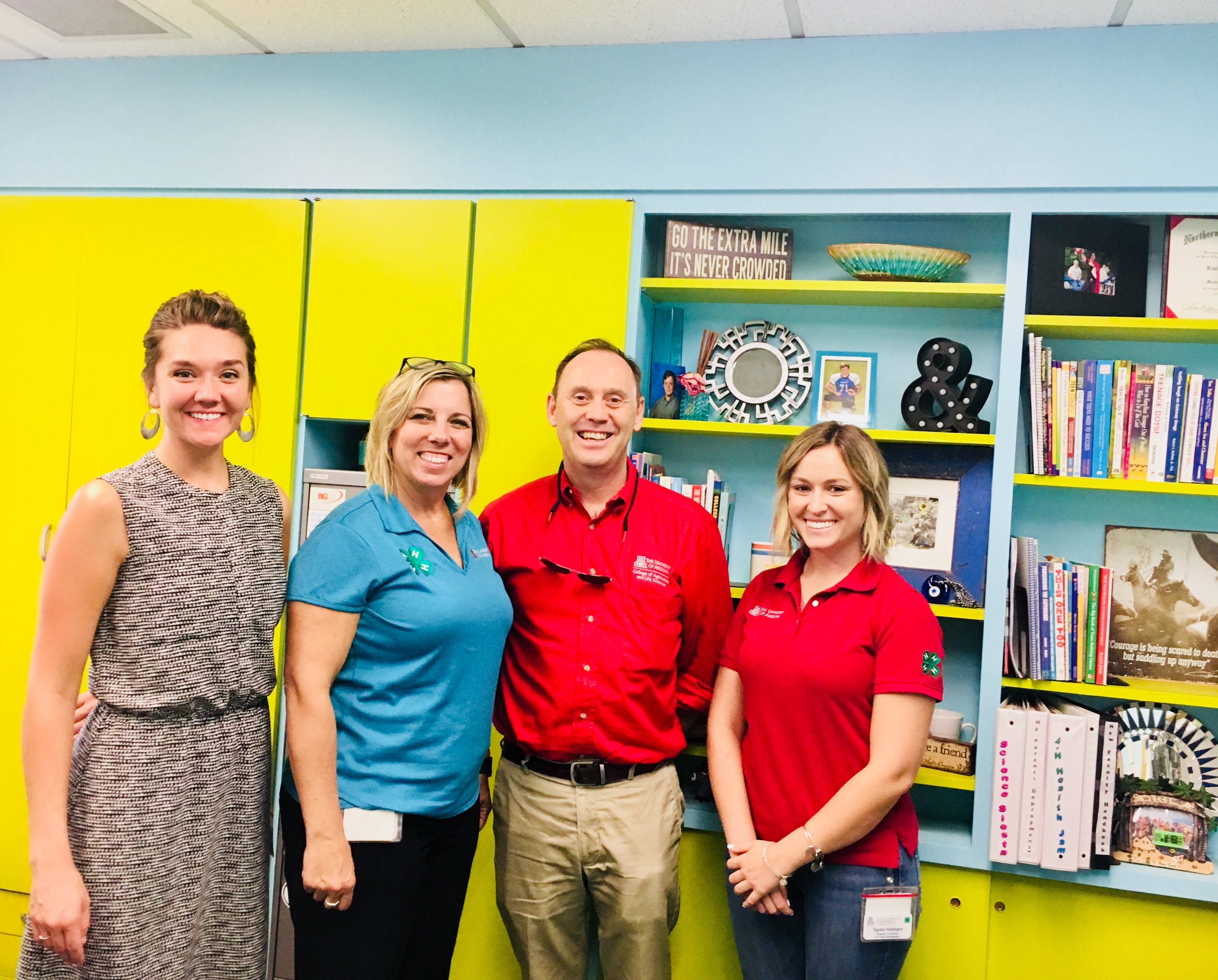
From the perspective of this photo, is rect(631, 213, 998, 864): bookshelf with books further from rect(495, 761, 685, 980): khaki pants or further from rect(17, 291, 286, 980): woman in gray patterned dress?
rect(17, 291, 286, 980): woman in gray patterned dress

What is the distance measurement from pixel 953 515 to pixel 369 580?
167cm

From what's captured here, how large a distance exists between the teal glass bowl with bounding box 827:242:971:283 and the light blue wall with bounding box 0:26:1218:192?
0.18 m

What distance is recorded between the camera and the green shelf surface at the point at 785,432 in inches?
94.2

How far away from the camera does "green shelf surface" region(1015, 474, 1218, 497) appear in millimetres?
2285

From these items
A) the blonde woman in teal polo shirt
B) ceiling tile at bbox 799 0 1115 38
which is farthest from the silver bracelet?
ceiling tile at bbox 799 0 1115 38

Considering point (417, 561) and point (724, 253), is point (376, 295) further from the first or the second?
point (417, 561)

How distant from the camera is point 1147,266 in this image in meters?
2.50

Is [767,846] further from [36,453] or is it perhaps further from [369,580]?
[36,453]

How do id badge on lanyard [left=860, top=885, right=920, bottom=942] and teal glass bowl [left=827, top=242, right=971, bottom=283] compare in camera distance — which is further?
teal glass bowl [left=827, top=242, right=971, bottom=283]

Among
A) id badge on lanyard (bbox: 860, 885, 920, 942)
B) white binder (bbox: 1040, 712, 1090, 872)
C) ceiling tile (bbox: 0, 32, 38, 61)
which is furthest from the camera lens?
ceiling tile (bbox: 0, 32, 38, 61)

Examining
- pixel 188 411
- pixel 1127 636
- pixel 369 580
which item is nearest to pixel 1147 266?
pixel 1127 636

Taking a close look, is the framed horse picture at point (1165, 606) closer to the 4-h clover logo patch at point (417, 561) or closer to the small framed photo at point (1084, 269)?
the small framed photo at point (1084, 269)

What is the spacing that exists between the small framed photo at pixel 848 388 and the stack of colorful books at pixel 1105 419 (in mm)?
441

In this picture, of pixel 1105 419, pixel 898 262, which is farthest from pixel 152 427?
pixel 1105 419
